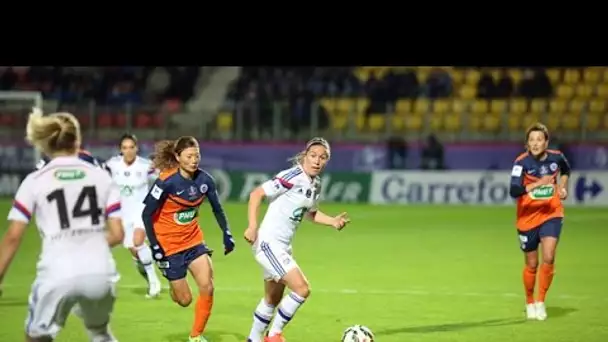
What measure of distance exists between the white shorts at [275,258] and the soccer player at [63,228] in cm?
288

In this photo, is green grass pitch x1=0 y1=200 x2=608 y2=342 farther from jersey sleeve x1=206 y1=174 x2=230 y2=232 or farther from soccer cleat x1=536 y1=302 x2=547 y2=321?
jersey sleeve x1=206 y1=174 x2=230 y2=232

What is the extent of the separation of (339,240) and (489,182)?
7830mm

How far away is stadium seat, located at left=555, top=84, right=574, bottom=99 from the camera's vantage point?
31250mm

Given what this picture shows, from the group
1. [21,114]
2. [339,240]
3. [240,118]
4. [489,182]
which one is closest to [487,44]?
[489,182]

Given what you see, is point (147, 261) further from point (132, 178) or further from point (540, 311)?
point (540, 311)

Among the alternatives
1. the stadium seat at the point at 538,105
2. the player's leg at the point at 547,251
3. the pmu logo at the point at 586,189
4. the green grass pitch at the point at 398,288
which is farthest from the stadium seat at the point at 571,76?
the player's leg at the point at 547,251

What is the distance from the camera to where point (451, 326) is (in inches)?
428

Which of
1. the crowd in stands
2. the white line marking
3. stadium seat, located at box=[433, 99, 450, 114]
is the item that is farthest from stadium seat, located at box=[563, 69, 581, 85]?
the white line marking

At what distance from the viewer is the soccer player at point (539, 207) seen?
36.1 feet

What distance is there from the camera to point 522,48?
27500 mm

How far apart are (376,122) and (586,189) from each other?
6.28 metres

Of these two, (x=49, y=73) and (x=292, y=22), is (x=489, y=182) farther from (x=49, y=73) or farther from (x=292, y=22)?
(x=49, y=73)

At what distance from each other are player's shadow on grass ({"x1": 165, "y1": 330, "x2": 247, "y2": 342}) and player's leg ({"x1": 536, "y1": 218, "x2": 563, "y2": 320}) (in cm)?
335

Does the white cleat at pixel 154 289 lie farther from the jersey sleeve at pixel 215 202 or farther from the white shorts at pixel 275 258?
the white shorts at pixel 275 258
